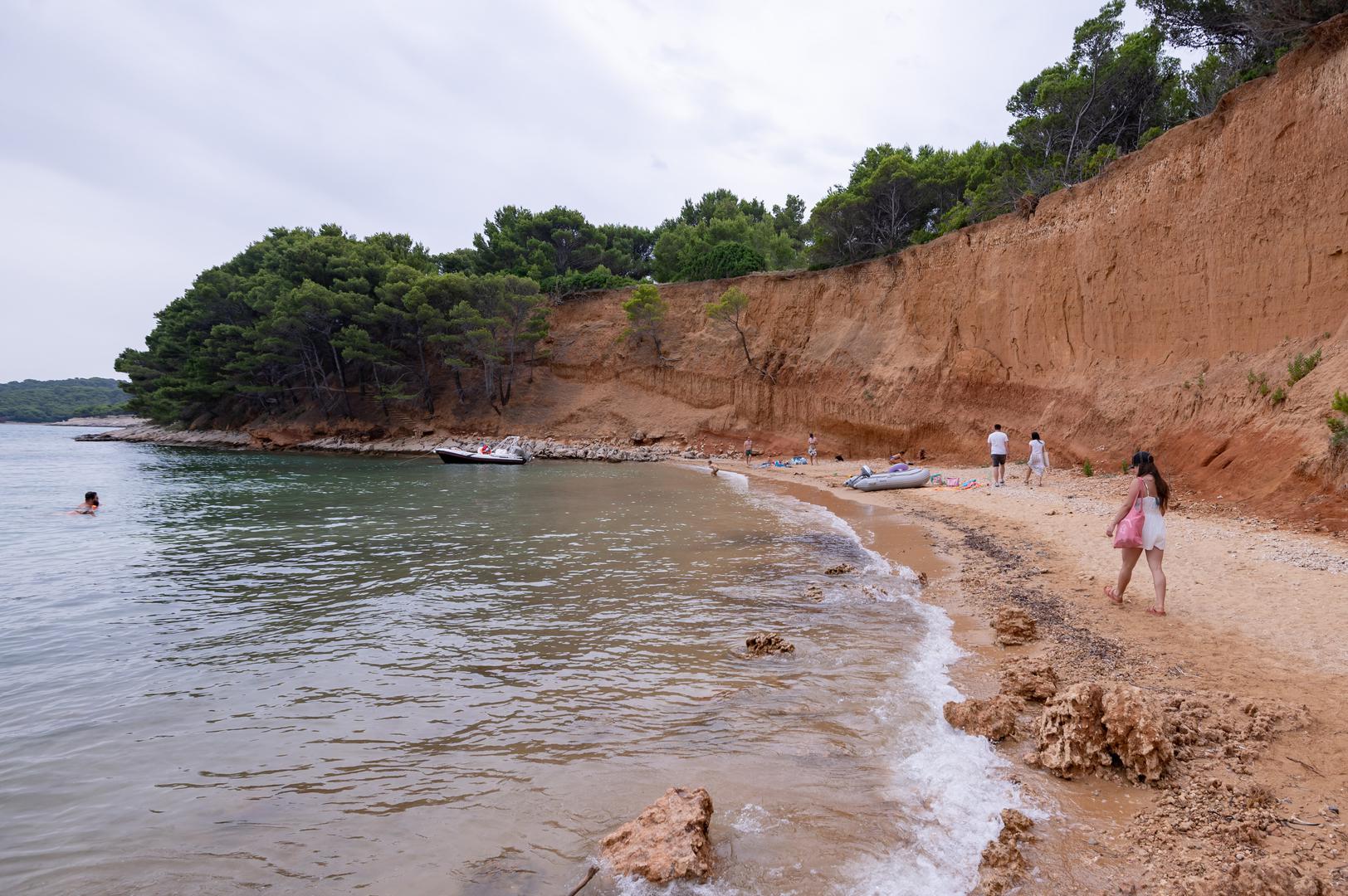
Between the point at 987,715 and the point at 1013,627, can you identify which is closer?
the point at 987,715

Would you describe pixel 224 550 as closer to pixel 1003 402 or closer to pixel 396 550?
pixel 396 550

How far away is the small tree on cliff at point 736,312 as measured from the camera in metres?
36.9

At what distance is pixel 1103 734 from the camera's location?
3902 mm

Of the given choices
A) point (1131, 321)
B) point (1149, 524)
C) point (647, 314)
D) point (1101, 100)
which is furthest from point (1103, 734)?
point (647, 314)

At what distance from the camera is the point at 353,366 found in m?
49.2

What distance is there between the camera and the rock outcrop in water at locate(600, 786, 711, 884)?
3111 mm

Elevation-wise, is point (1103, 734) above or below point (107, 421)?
below

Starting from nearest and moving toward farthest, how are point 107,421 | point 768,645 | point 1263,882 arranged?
point 1263,882 < point 768,645 < point 107,421

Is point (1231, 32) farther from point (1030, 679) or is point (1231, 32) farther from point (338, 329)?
point (338, 329)

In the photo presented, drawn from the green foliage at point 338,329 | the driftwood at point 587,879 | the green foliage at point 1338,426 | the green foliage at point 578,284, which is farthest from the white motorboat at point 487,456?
the driftwood at point 587,879

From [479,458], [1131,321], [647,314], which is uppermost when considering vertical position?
[647,314]

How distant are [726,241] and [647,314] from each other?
12.3 metres

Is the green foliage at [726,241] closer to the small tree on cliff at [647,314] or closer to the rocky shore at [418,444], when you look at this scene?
the small tree on cliff at [647,314]

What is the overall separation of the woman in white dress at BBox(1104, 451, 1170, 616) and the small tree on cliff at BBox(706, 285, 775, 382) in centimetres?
3011
